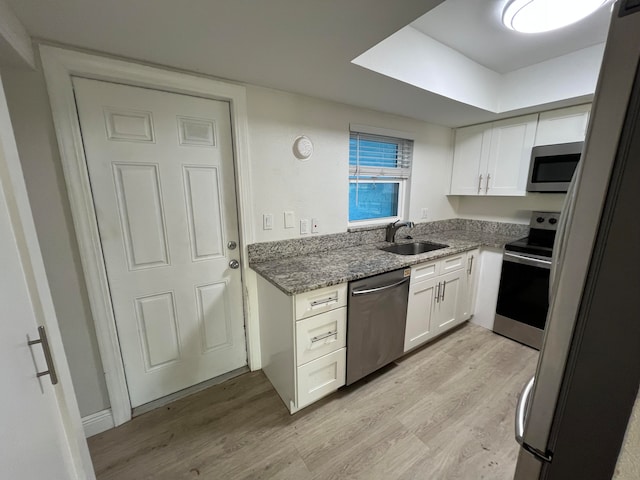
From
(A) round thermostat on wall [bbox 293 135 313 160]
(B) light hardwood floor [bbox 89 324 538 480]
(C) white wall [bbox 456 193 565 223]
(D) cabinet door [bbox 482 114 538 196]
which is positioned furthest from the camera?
(C) white wall [bbox 456 193 565 223]

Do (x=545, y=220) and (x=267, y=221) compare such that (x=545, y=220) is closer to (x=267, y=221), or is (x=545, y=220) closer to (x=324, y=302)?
(x=324, y=302)

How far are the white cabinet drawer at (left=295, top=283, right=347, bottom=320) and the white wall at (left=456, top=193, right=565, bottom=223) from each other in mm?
2399

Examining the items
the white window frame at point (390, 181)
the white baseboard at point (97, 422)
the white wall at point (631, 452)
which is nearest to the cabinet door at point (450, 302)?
the white window frame at point (390, 181)

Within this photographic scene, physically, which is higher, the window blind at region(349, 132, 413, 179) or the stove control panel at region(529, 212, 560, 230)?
the window blind at region(349, 132, 413, 179)

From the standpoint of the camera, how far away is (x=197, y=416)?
1.62 metres

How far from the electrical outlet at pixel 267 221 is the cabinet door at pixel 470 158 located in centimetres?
231

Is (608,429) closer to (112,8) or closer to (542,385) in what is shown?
(542,385)

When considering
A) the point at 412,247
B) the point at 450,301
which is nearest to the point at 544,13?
the point at 412,247

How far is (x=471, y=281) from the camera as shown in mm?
2547

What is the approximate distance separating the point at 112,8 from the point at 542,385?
1.82 m

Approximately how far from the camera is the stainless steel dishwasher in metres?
1.66

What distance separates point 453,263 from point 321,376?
1528 mm

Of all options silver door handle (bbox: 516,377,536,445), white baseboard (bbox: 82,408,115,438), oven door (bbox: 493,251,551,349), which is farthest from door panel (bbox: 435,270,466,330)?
white baseboard (bbox: 82,408,115,438)

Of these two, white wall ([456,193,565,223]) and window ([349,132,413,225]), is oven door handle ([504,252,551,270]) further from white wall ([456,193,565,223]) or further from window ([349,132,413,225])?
window ([349,132,413,225])
